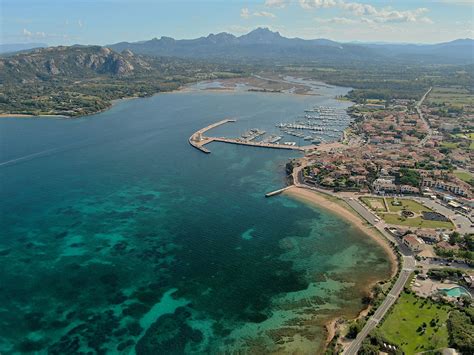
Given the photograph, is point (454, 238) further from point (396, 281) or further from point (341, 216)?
point (341, 216)

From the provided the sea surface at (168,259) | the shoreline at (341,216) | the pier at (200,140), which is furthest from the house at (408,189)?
the pier at (200,140)

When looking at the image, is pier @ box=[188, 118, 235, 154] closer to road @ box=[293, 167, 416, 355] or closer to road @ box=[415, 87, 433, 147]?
road @ box=[293, 167, 416, 355]

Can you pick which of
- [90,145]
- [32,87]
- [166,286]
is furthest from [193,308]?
[32,87]

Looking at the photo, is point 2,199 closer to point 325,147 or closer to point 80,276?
point 80,276

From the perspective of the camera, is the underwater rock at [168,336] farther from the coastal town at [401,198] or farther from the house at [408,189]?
the house at [408,189]

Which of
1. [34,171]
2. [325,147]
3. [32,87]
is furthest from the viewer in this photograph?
[32,87]

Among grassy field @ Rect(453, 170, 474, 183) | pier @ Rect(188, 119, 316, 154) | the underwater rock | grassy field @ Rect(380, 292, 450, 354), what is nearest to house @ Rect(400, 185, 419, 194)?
grassy field @ Rect(453, 170, 474, 183)

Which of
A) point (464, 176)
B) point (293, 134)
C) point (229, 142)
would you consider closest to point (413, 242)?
point (464, 176)
